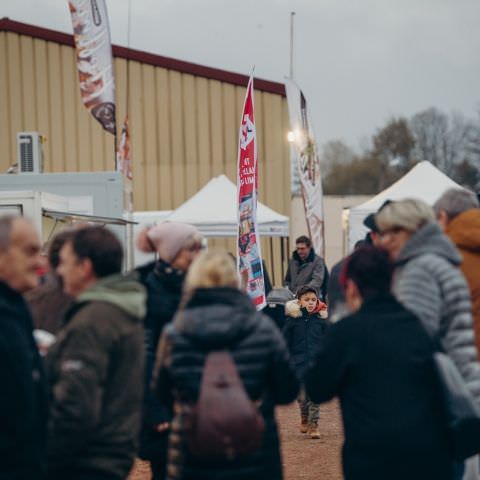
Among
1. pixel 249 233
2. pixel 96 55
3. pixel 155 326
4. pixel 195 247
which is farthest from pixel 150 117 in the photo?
pixel 155 326

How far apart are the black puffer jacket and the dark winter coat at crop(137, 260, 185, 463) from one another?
77 cm

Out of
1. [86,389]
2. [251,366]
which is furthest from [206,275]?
[86,389]

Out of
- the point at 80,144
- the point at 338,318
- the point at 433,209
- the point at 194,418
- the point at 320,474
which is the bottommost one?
the point at 320,474

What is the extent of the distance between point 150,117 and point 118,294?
21336 mm

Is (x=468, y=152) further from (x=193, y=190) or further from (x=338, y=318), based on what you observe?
(x=338, y=318)

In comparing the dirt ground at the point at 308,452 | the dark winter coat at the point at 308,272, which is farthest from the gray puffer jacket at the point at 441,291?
the dark winter coat at the point at 308,272

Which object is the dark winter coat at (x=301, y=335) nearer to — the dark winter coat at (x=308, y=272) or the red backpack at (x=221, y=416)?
the dark winter coat at (x=308, y=272)

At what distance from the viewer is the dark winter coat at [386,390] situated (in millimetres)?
4500

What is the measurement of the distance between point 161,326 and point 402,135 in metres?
61.9

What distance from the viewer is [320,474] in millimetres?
8922

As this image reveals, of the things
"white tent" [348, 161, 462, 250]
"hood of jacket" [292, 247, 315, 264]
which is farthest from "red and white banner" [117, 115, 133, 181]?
"hood of jacket" [292, 247, 315, 264]

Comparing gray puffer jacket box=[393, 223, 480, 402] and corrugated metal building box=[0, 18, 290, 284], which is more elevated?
corrugated metal building box=[0, 18, 290, 284]

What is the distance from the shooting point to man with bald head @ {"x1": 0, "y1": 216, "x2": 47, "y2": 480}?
3.88 metres

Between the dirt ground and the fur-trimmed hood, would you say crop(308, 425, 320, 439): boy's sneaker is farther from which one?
the fur-trimmed hood
